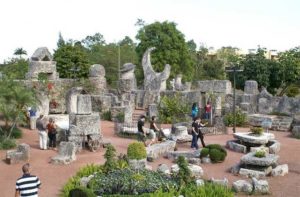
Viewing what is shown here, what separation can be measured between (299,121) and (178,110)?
7.30m

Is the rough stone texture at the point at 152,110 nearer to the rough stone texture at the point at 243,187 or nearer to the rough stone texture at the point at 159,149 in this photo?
the rough stone texture at the point at 159,149

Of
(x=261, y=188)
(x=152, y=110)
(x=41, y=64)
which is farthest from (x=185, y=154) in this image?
(x=41, y=64)

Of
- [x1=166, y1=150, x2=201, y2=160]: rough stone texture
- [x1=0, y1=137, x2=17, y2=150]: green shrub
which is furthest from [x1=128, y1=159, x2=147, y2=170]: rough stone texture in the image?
[x1=0, y1=137, x2=17, y2=150]: green shrub

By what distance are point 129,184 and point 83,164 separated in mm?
4831

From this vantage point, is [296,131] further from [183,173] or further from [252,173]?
[183,173]

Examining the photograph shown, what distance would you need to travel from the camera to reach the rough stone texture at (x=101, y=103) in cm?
3078

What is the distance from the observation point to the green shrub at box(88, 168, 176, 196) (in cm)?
1222

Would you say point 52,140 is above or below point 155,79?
below

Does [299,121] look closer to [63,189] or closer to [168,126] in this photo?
[168,126]

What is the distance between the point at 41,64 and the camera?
30.9 m

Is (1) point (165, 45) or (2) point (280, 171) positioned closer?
(2) point (280, 171)

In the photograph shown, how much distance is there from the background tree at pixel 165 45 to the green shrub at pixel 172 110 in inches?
843

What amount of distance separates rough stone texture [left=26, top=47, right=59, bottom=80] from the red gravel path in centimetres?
898

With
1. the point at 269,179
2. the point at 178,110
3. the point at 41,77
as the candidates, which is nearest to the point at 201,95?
the point at 178,110
